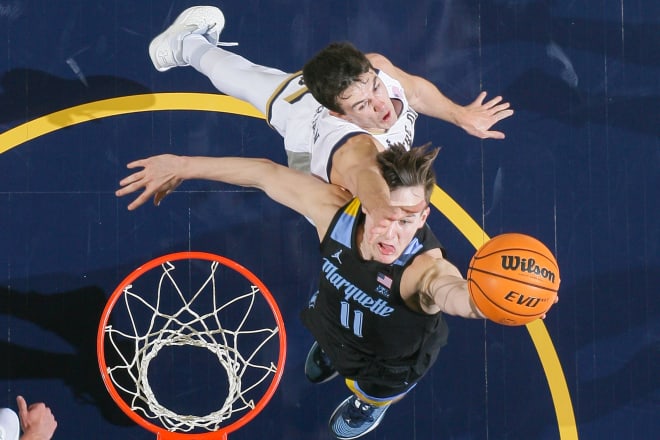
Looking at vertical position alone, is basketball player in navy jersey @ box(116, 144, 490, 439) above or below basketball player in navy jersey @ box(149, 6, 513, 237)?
below

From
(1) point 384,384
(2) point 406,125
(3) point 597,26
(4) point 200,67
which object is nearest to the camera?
(1) point 384,384

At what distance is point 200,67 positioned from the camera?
697 cm

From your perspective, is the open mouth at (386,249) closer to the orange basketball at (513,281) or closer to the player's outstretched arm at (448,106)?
the orange basketball at (513,281)

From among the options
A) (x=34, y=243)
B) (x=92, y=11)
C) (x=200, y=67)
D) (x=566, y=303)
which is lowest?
(x=566, y=303)

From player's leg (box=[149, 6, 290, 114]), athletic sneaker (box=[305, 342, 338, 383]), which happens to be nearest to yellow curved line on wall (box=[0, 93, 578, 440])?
player's leg (box=[149, 6, 290, 114])

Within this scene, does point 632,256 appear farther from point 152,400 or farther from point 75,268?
point 75,268

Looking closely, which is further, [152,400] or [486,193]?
[486,193]

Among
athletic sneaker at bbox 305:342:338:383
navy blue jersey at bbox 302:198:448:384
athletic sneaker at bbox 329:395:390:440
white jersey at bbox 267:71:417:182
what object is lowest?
athletic sneaker at bbox 329:395:390:440

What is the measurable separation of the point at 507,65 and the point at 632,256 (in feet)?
6.43

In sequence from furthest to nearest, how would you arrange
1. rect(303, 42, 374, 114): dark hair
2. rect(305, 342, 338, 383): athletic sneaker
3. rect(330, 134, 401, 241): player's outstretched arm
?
rect(305, 342, 338, 383): athletic sneaker
rect(303, 42, 374, 114): dark hair
rect(330, 134, 401, 241): player's outstretched arm

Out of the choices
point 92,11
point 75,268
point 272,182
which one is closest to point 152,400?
point 75,268

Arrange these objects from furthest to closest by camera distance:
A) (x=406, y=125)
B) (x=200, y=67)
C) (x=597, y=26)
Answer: (x=597, y=26), (x=200, y=67), (x=406, y=125)

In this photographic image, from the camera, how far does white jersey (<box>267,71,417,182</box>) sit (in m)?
6.12

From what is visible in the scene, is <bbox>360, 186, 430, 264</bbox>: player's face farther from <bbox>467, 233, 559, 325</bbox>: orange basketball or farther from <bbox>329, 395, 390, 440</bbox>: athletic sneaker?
<bbox>329, 395, 390, 440</bbox>: athletic sneaker
